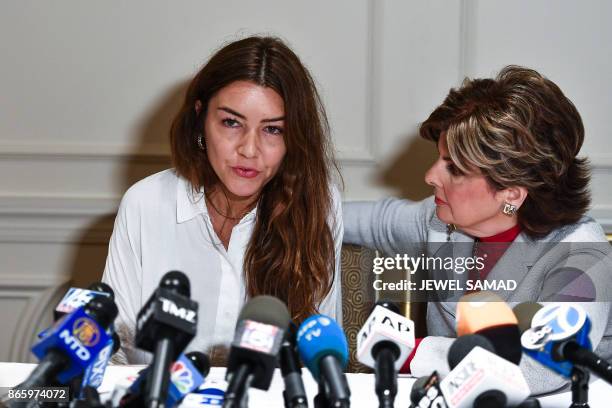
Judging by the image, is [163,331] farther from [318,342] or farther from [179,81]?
[179,81]

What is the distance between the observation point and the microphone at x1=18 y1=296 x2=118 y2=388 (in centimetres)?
93

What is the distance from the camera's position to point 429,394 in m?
1.07

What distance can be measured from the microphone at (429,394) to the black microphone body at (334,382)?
16 cm

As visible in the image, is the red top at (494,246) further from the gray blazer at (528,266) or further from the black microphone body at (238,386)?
the black microphone body at (238,386)

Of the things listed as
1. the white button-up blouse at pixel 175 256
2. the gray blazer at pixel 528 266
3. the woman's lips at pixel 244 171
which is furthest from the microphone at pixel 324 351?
the white button-up blouse at pixel 175 256

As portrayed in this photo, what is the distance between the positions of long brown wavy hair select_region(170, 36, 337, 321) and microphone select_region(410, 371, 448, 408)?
29.7 inches

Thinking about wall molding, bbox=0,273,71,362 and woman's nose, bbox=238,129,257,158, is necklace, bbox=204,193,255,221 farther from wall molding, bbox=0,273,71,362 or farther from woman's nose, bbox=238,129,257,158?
wall molding, bbox=0,273,71,362

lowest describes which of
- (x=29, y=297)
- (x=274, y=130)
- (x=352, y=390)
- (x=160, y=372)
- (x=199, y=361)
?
(x=29, y=297)

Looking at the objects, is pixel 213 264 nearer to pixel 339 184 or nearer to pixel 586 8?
pixel 339 184

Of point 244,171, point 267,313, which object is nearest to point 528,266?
point 244,171

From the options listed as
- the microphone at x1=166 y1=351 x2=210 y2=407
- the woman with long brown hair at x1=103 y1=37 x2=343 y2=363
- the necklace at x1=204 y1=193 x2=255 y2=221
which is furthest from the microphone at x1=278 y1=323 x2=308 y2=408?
the necklace at x1=204 y1=193 x2=255 y2=221

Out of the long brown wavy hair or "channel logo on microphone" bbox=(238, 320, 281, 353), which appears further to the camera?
the long brown wavy hair

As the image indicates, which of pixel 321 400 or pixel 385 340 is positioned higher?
pixel 385 340

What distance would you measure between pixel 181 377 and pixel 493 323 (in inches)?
16.1
